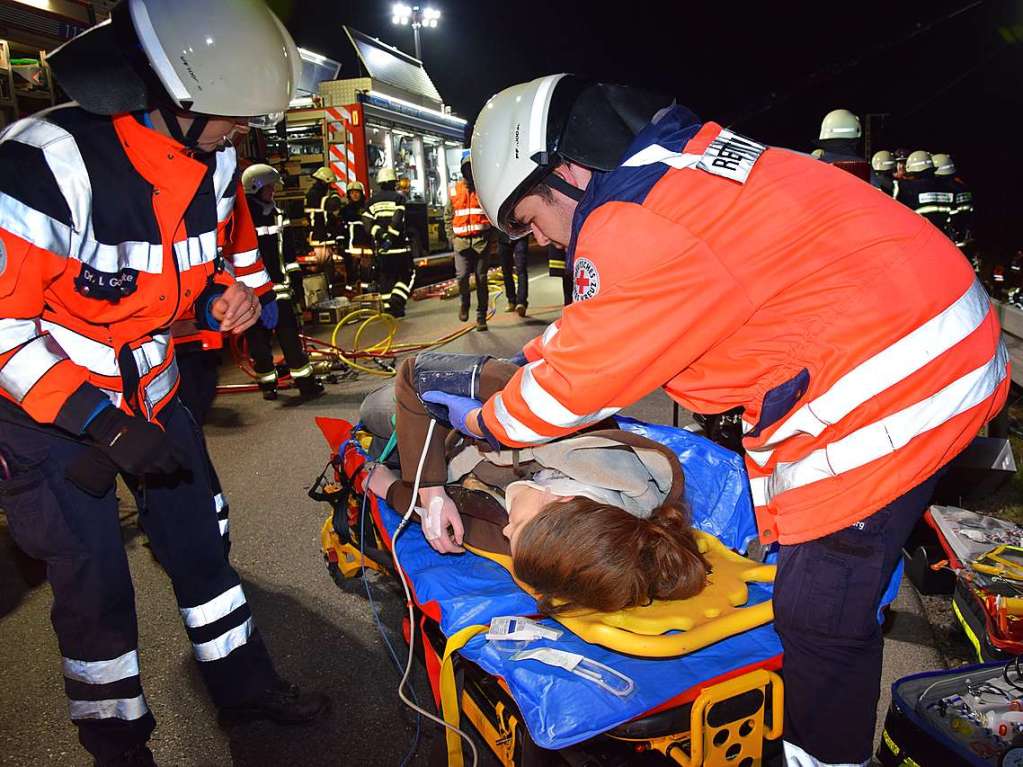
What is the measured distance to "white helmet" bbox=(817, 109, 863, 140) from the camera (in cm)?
663

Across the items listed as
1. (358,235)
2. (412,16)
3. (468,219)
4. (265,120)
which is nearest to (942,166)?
(468,219)

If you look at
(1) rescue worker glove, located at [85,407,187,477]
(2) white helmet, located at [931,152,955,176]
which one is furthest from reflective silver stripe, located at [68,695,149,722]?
(2) white helmet, located at [931,152,955,176]

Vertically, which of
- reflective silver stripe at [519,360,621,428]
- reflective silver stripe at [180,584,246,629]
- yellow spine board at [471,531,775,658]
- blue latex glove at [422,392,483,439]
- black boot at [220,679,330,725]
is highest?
reflective silver stripe at [519,360,621,428]

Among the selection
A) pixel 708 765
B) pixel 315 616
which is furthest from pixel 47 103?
pixel 708 765

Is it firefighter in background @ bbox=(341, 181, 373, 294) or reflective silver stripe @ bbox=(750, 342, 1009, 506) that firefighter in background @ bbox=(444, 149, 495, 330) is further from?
reflective silver stripe @ bbox=(750, 342, 1009, 506)

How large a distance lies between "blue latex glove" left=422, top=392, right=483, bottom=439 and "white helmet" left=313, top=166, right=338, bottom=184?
8691 mm

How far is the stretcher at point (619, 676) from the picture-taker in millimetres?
1464

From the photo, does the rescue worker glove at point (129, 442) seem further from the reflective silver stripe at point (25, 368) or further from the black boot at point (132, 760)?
the black boot at point (132, 760)

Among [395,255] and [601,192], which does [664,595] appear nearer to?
[601,192]

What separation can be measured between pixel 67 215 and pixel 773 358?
1591 mm

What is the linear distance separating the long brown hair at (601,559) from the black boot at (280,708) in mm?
937

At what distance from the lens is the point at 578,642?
1.72 meters

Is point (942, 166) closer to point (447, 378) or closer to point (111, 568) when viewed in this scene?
point (447, 378)

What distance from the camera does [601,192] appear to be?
1.39 metres
